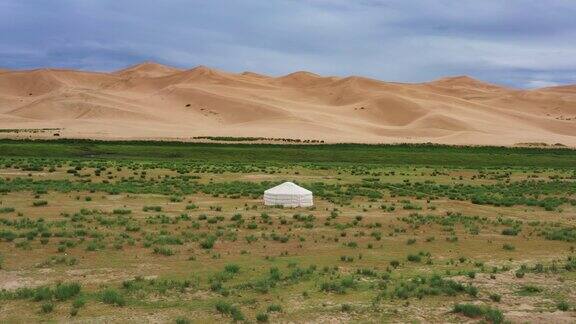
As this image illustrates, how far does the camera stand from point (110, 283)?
525 inches

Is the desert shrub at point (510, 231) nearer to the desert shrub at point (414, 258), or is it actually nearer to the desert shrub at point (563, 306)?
the desert shrub at point (414, 258)

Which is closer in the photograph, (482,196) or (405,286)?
(405,286)

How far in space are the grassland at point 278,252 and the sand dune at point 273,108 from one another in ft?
178

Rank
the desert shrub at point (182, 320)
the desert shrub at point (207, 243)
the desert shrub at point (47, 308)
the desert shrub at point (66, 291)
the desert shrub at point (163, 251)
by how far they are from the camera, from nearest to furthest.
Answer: the desert shrub at point (182, 320) < the desert shrub at point (47, 308) < the desert shrub at point (66, 291) < the desert shrub at point (163, 251) < the desert shrub at point (207, 243)

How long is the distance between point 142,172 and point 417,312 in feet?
111

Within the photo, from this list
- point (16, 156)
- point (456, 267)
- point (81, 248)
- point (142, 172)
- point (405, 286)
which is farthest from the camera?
point (16, 156)

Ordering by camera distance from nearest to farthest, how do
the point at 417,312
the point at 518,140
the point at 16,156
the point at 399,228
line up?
the point at 417,312 < the point at 399,228 < the point at 16,156 < the point at 518,140

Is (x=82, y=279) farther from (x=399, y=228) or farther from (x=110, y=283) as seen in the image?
(x=399, y=228)

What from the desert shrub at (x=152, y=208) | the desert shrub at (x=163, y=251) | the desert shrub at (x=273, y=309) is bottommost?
the desert shrub at (x=273, y=309)

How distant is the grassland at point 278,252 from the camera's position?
38.3 ft

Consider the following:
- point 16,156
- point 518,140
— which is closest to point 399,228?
point 16,156

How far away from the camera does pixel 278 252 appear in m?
17.1

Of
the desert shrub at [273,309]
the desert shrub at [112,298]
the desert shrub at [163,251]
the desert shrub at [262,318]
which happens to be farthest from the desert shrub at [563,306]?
the desert shrub at [163,251]

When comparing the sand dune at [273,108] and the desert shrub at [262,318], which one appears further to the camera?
the sand dune at [273,108]
